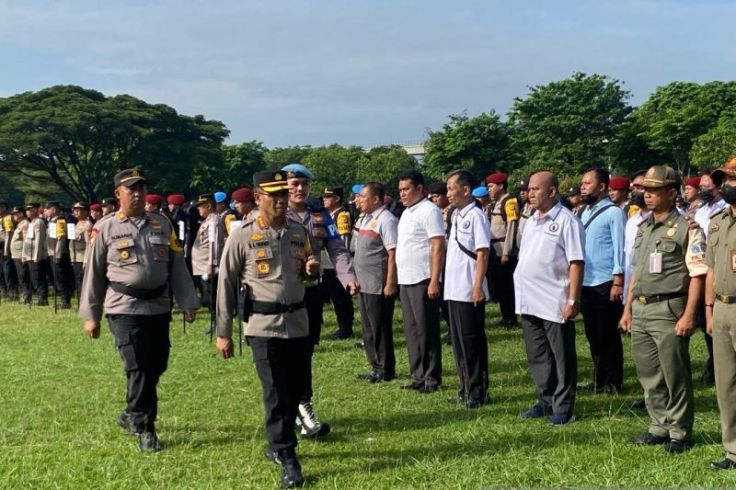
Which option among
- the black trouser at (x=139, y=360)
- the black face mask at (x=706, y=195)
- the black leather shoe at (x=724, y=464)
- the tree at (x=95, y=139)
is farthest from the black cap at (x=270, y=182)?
the tree at (x=95, y=139)

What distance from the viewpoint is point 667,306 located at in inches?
193

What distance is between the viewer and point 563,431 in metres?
5.48

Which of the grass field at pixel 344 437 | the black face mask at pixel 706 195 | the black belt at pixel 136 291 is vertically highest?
the black face mask at pixel 706 195

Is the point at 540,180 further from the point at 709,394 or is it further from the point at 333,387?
the point at 333,387

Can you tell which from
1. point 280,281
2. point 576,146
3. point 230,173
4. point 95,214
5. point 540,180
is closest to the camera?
point 280,281

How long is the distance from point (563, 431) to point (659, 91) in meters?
52.6

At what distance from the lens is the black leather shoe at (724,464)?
446 cm

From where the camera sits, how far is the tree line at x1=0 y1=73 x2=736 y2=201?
40.4 metres

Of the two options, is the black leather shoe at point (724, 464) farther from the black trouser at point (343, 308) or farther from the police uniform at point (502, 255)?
the black trouser at point (343, 308)

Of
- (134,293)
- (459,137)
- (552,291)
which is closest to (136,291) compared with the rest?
(134,293)

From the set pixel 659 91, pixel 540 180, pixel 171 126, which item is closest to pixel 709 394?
pixel 540 180

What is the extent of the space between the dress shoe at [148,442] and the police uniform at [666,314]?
11.5 feet

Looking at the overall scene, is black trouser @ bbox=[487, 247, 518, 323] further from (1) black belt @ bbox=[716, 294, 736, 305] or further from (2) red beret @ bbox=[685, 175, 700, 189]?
(1) black belt @ bbox=[716, 294, 736, 305]

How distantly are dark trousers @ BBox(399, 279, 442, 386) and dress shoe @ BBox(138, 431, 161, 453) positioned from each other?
106 inches
